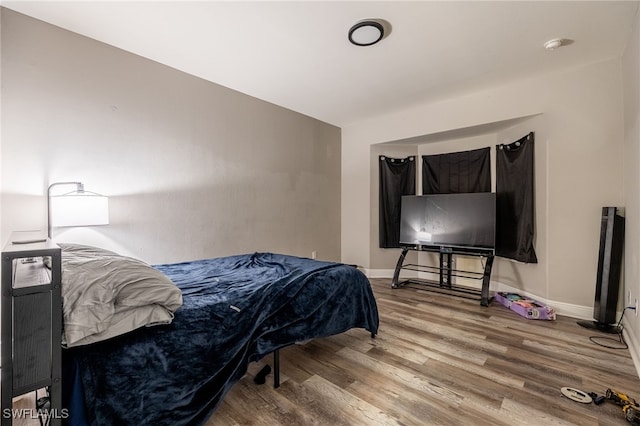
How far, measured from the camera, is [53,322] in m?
0.95

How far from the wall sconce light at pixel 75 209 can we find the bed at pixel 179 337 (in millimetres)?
643

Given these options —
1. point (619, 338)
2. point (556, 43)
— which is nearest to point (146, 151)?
point (556, 43)

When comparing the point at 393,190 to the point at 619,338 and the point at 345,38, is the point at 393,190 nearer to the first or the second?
the point at 345,38

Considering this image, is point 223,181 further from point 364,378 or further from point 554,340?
point 554,340

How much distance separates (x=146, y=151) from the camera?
2736mm

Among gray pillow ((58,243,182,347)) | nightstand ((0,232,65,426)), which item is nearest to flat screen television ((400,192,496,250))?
gray pillow ((58,243,182,347))

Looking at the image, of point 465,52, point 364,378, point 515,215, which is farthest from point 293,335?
point 515,215

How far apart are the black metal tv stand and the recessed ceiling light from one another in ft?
7.25

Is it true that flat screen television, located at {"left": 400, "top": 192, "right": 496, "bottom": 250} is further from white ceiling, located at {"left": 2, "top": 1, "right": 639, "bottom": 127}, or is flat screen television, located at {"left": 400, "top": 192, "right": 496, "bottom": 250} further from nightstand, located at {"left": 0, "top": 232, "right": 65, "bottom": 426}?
nightstand, located at {"left": 0, "top": 232, "right": 65, "bottom": 426}

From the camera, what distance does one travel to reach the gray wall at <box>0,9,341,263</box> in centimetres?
212

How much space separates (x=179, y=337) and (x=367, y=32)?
2.57 m

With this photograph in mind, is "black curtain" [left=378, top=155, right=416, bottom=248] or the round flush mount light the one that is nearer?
the round flush mount light

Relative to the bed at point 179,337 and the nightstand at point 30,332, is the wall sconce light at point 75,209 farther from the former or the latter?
the nightstand at point 30,332

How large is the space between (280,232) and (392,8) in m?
2.85
